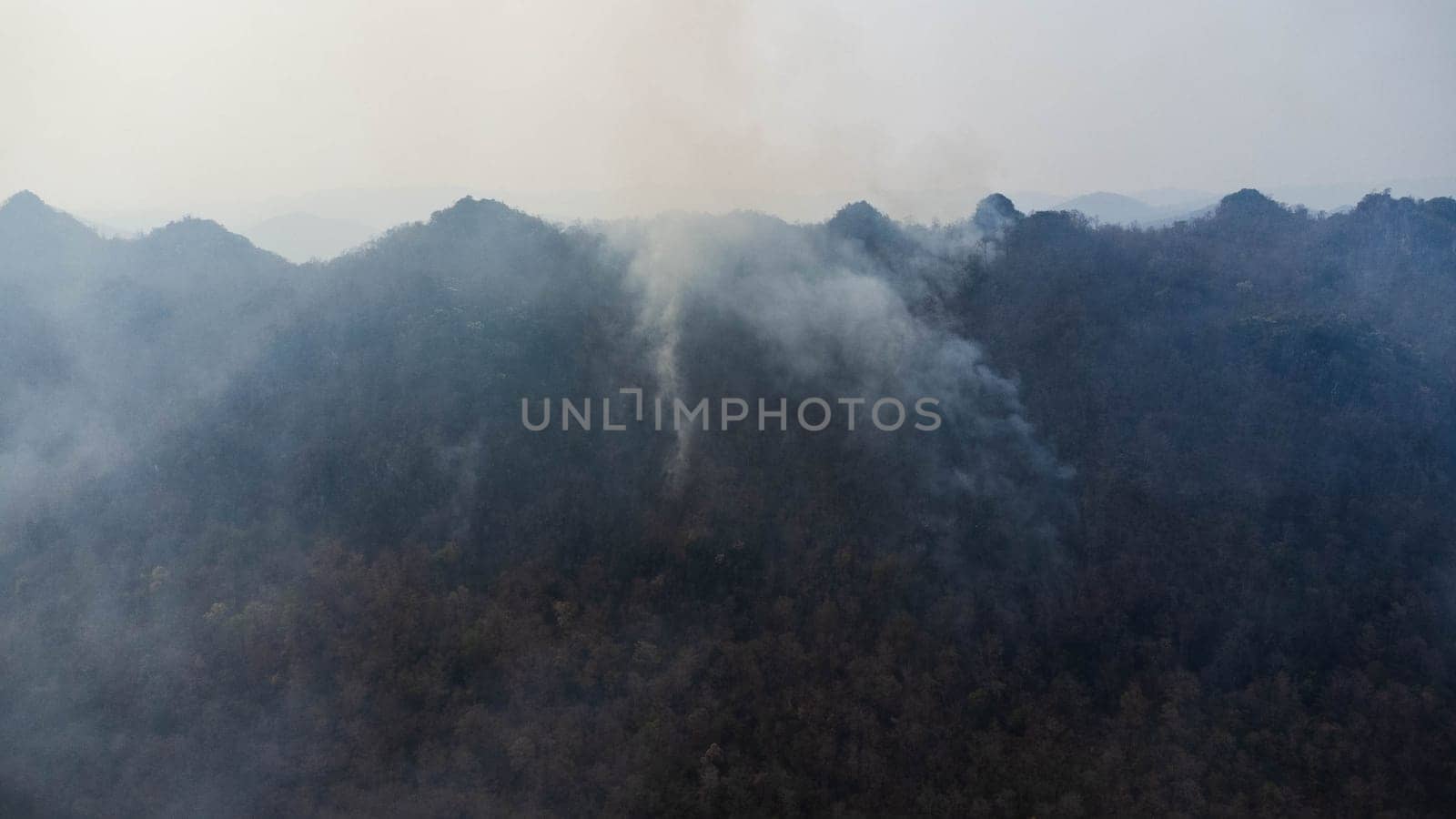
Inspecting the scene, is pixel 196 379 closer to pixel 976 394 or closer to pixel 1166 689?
pixel 976 394

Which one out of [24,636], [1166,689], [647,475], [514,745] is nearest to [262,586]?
[24,636]

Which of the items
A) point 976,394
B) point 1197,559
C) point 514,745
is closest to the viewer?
point 514,745

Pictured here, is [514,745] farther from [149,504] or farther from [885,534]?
[149,504]

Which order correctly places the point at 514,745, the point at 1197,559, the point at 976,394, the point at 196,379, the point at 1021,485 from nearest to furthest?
the point at 514,745
the point at 1197,559
the point at 1021,485
the point at 976,394
the point at 196,379

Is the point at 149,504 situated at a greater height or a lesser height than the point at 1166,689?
greater

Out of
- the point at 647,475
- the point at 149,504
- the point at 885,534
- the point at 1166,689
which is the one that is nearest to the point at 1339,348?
the point at 1166,689

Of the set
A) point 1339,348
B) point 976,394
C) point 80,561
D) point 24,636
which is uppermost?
point 1339,348

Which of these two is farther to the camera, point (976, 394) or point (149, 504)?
point (976, 394)
